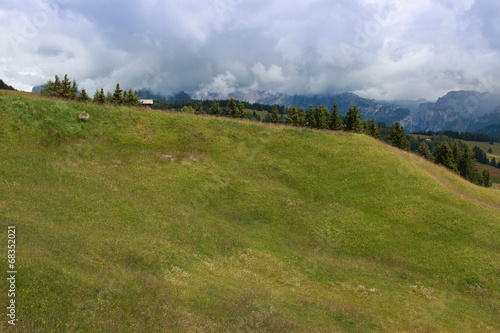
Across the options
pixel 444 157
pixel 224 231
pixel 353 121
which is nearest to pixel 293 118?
pixel 353 121

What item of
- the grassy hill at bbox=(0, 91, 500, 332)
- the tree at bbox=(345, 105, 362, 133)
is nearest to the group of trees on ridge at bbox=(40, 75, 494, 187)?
the tree at bbox=(345, 105, 362, 133)

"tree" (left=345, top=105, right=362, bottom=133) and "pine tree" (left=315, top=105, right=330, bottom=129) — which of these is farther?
"pine tree" (left=315, top=105, right=330, bottom=129)

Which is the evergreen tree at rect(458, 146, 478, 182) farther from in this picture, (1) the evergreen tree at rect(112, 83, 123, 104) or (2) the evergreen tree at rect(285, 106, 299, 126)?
(1) the evergreen tree at rect(112, 83, 123, 104)

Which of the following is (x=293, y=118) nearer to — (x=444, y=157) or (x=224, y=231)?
(x=444, y=157)

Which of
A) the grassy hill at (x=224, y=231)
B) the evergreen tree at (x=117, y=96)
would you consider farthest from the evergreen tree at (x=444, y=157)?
the evergreen tree at (x=117, y=96)

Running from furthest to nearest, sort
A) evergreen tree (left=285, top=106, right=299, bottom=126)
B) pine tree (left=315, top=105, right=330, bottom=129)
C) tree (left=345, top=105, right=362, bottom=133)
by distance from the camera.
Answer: evergreen tree (left=285, top=106, right=299, bottom=126) → pine tree (left=315, top=105, right=330, bottom=129) → tree (left=345, top=105, right=362, bottom=133)

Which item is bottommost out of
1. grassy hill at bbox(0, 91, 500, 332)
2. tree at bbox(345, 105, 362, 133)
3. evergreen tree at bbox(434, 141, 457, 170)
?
grassy hill at bbox(0, 91, 500, 332)

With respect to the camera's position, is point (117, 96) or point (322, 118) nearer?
point (117, 96)

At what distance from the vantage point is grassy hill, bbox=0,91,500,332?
16797mm

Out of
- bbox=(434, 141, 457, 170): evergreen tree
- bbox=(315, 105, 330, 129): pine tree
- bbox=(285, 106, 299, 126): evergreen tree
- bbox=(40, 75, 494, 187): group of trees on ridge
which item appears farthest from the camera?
bbox=(285, 106, 299, 126): evergreen tree

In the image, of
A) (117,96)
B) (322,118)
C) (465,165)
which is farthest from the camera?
(465,165)

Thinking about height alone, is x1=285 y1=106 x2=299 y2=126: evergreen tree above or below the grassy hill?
above

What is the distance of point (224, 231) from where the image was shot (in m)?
28.6

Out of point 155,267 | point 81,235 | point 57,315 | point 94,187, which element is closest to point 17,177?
point 94,187
